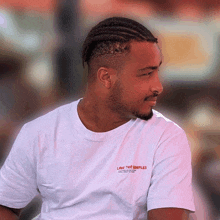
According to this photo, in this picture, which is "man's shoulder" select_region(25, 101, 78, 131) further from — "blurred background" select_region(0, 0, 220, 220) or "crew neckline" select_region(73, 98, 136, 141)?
"blurred background" select_region(0, 0, 220, 220)

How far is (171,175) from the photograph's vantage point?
107 centimetres

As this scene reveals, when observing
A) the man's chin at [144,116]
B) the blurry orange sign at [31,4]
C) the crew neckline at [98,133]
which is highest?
the blurry orange sign at [31,4]

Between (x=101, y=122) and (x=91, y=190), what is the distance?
23 centimetres

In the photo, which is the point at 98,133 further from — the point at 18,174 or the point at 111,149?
the point at 18,174

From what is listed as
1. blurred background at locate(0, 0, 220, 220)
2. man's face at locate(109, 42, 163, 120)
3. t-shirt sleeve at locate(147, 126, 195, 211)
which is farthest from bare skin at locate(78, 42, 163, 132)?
blurred background at locate(0, 0, 220, 220)

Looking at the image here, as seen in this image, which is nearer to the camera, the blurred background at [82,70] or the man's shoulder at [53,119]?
the man's shoulder at [53,119]

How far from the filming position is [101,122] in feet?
3.88

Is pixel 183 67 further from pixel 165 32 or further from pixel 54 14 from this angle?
pixel 54 14

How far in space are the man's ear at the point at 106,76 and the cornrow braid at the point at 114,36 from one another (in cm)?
5

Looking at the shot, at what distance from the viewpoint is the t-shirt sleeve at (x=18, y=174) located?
118cm

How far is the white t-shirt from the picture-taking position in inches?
42.8

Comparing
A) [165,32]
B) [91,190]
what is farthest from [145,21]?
[91,190]

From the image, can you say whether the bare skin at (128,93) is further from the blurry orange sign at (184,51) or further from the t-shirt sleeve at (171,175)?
the blurry orange sign at (184,51)

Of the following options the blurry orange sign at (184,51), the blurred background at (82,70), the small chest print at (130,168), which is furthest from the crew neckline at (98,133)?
the blurry orange sign at (184,51)
